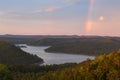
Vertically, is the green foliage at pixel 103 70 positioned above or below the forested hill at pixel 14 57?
above

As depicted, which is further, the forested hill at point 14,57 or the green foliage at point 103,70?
the forested hill at point 14,57

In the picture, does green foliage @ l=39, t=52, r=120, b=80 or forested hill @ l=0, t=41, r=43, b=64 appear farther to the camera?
forested hill @ l=0, t=41, r=43, b=64

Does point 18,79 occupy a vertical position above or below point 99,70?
below

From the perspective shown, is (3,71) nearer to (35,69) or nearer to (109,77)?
(109,77)

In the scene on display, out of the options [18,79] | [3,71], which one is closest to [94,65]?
[3,71]

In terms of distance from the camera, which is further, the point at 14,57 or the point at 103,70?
the point at 14,57

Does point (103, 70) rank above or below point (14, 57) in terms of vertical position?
above

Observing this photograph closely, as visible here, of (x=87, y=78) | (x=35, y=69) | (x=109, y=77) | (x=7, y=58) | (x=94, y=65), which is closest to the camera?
(x=109, y=77)

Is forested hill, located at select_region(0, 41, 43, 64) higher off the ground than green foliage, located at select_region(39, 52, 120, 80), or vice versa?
green foliage, located at select_region(39, 52, 120, 80)
